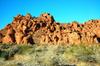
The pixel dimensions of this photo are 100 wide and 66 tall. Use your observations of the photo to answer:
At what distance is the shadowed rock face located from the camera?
4150cm

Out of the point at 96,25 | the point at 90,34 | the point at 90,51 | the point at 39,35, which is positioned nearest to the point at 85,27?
the point at 96,25

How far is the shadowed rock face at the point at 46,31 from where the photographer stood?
41.5m

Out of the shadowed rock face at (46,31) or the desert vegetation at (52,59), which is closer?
the desert vegetation at (52,59)

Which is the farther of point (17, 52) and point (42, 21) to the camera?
point (42, 21)

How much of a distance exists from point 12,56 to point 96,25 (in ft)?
91.5

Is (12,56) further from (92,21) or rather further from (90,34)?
(92,21)

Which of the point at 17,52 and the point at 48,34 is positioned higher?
the point at 48,34

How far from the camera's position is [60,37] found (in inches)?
1654

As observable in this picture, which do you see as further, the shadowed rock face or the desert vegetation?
the shadowed rock face

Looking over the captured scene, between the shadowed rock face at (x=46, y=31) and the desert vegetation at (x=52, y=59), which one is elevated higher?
the shadowed rock face at (x=46, y=31)

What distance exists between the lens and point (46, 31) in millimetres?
43469

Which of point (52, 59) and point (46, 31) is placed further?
point (46, 31)

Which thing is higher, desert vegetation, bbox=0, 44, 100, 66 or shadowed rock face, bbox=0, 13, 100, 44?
shadowed rock face, bbox=0, 13, 100, 44

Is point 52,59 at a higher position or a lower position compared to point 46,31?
lower
